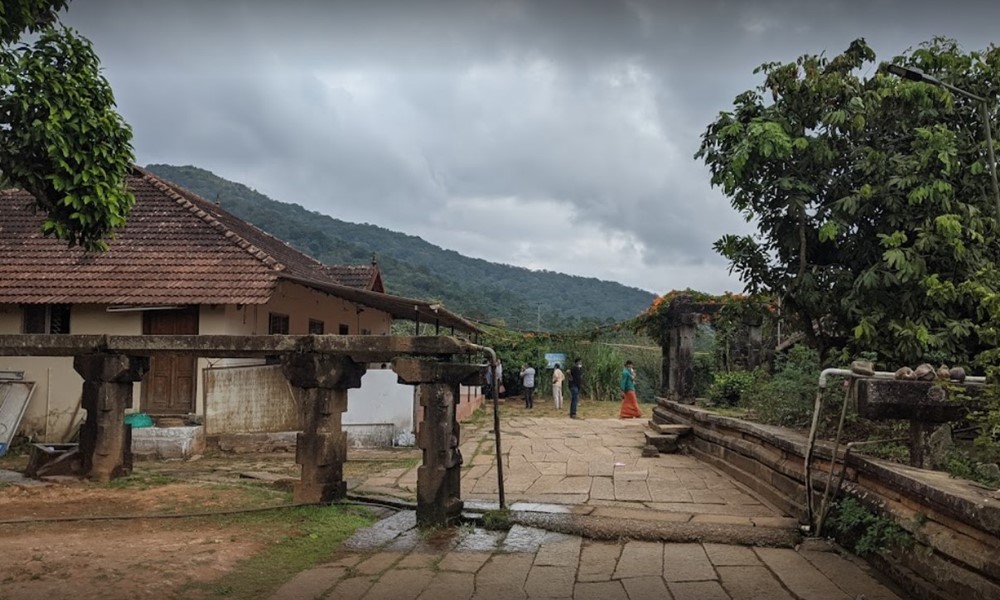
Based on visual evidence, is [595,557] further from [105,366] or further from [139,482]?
[105,366]

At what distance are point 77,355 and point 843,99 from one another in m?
9.84

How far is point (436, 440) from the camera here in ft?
22.0

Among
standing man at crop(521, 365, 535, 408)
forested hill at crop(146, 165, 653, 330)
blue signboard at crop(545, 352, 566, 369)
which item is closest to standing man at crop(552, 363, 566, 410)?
standing man at crop(521, 365, 535, 408)

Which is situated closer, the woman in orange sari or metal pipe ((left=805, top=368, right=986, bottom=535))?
metal pipe ((left=805, top=368, right=986, bottom=535))

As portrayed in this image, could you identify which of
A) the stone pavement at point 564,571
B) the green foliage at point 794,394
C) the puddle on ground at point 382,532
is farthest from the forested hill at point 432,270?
the stone pavement at point 564,571

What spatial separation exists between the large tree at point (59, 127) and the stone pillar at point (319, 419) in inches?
135

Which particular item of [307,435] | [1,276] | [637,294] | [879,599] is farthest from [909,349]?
[637,294]

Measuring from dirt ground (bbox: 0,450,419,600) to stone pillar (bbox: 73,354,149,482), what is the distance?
273 mm

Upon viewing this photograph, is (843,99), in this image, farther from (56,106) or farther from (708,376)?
(708,376)

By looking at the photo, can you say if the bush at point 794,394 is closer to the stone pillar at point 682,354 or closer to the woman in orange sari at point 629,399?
the stone pillar at point 682,354

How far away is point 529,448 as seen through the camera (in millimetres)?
12219

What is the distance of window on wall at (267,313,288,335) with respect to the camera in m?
14.5

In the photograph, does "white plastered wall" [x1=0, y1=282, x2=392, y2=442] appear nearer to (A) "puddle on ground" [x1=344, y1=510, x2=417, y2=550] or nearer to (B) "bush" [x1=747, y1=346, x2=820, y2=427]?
(A) "puddle on ground" [x1=344, y1=510, x2=417, y2=550]

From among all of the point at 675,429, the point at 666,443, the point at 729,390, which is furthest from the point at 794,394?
the point at 729,390
